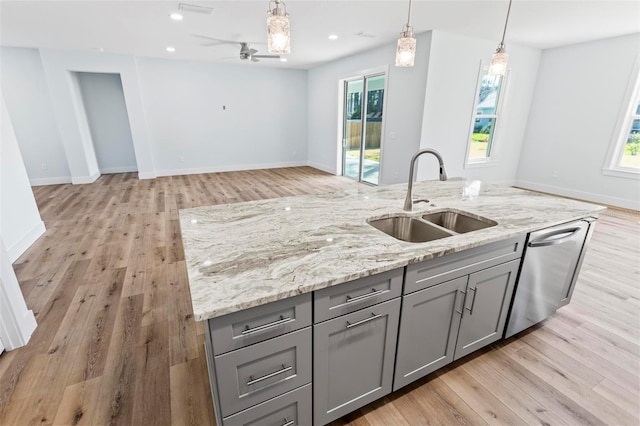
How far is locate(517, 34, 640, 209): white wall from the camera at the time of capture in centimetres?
463

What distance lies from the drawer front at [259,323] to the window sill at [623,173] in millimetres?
6145

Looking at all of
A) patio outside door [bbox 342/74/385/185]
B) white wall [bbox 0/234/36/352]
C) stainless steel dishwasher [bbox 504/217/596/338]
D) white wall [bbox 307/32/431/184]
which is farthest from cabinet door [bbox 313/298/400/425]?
patio outside door [bbox 342/74/385/185]

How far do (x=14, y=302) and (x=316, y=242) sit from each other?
2.01 meters

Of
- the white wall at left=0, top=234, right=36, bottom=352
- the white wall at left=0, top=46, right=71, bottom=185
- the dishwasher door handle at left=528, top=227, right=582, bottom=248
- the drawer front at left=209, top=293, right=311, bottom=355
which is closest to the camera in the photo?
the drawer front at left=209, top=293, right=311, bottom=355

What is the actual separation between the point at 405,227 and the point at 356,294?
29.8 inches

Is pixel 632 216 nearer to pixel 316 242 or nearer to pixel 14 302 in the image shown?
pixel 316 242

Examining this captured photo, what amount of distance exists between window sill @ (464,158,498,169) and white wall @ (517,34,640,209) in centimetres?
92

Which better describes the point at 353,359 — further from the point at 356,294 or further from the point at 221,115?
the point at 221,115

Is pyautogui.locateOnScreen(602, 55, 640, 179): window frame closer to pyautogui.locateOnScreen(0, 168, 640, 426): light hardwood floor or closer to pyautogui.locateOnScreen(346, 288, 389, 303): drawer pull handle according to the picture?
pyautogui.locateOnScreen(0, 168, 640, 426): light hardwood floor

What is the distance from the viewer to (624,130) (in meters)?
4.65

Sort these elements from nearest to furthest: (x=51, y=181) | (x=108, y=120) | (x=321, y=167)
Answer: (x=51, y=181) → (x=108, y=120) → (x=321, y=167)

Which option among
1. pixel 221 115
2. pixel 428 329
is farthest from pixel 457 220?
pixel 221 115

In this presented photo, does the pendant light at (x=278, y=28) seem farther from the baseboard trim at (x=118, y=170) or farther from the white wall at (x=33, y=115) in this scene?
the baseboard trim at (x=118, y=170)

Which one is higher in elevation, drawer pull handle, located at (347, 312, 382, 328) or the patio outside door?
the patio outside door
